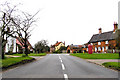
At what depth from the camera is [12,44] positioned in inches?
1859

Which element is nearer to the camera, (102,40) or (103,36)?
(102,40)

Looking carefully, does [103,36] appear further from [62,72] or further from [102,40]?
[62,72]

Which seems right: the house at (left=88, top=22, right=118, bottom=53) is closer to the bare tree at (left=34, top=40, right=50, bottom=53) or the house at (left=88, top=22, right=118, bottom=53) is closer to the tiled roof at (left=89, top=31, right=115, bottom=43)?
the tiled roof at (left=89, top=31, right=115, bottom=43)

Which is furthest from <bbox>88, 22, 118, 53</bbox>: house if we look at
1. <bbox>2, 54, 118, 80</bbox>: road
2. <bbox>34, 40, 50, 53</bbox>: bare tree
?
<bbox>2, 54, 118, 80</bbox>: road

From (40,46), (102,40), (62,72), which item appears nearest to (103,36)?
(102,40)

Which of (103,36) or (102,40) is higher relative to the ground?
(103,36)

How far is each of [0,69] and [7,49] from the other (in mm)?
38132

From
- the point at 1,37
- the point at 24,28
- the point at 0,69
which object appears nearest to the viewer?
the point at 0,69

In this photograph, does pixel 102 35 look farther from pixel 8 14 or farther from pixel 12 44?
pixel 8 14

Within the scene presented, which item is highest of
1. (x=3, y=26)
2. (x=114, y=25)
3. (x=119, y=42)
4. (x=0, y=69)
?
(x=114, y=25)

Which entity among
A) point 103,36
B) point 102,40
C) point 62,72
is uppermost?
point 103,36

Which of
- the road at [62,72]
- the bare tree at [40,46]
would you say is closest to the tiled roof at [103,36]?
the bare tree at [40,46]

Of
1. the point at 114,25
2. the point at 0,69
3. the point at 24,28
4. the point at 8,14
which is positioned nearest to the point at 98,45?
the point at 114,25

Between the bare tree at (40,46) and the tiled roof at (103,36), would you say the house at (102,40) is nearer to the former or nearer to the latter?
the tiled roof at (103,36)
